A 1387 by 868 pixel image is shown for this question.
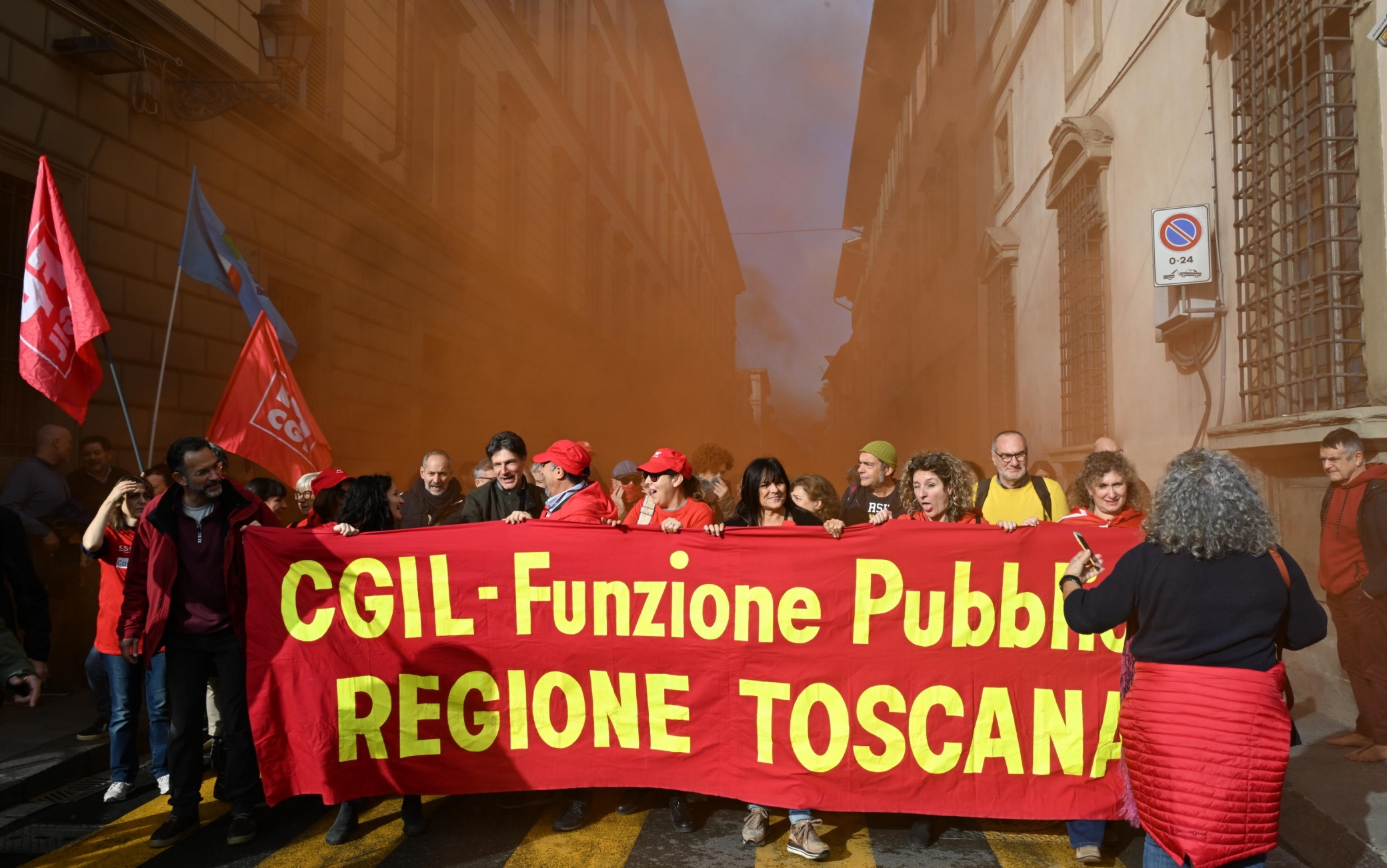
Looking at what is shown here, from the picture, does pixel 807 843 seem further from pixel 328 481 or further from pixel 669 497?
pixel 328 481

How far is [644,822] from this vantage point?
13.1 ft

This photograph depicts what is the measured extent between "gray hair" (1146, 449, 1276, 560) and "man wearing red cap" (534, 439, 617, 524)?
2.42 metres

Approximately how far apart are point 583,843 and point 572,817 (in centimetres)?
19

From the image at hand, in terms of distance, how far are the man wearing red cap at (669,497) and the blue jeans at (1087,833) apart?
188cm

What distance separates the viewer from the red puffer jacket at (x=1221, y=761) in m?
2.38

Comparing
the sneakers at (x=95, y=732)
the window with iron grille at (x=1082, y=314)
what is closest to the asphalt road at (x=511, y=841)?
the sneakers at (x=95, y=732)

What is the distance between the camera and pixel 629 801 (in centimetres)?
418

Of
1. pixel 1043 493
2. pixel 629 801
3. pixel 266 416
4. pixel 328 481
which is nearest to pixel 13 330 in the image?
pixel 266 416

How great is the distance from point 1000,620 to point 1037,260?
10.7 metres

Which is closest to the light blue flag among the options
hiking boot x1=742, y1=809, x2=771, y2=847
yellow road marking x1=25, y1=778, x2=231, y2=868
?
yellow road marking x1=25, y1=778, x2=231, y2=868

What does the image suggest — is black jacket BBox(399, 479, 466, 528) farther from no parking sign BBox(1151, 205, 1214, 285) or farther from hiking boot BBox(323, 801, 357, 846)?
no parking sign BBox(1151, 205, 1214, 285)

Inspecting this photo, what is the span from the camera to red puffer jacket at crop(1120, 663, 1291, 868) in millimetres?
2377

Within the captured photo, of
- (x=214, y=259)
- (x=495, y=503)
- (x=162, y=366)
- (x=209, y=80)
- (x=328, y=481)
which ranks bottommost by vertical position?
(x=495, y=503)

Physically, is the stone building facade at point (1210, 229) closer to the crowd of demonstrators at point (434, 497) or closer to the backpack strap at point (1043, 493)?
the backpack strap at point (1043, 493)
